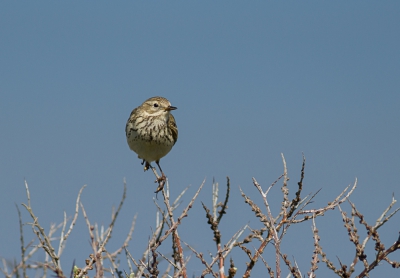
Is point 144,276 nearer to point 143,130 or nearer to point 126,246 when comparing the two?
point 126,246

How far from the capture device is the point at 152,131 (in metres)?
9.59

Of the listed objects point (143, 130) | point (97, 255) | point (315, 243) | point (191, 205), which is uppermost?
point (143, 130)

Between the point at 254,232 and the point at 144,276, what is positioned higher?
the point at 254,232

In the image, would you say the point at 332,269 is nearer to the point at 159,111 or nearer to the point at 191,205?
the point at 191,205

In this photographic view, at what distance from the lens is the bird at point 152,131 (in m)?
9.57

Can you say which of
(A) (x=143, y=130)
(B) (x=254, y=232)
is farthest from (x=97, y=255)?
(A) (x=143, y=130)

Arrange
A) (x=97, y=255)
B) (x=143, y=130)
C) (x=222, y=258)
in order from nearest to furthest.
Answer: (x=97, y=255), (x=222, y=258), (x=143, y=130)

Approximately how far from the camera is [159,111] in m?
10.1

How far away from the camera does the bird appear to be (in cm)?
957

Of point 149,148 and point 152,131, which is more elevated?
point 152,131

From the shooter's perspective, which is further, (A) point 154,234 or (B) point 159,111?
(B) point 159,111

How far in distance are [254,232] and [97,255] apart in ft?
4.14

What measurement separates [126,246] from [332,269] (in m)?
1.57

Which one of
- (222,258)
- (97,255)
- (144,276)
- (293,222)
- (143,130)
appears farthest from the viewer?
(143,130)
